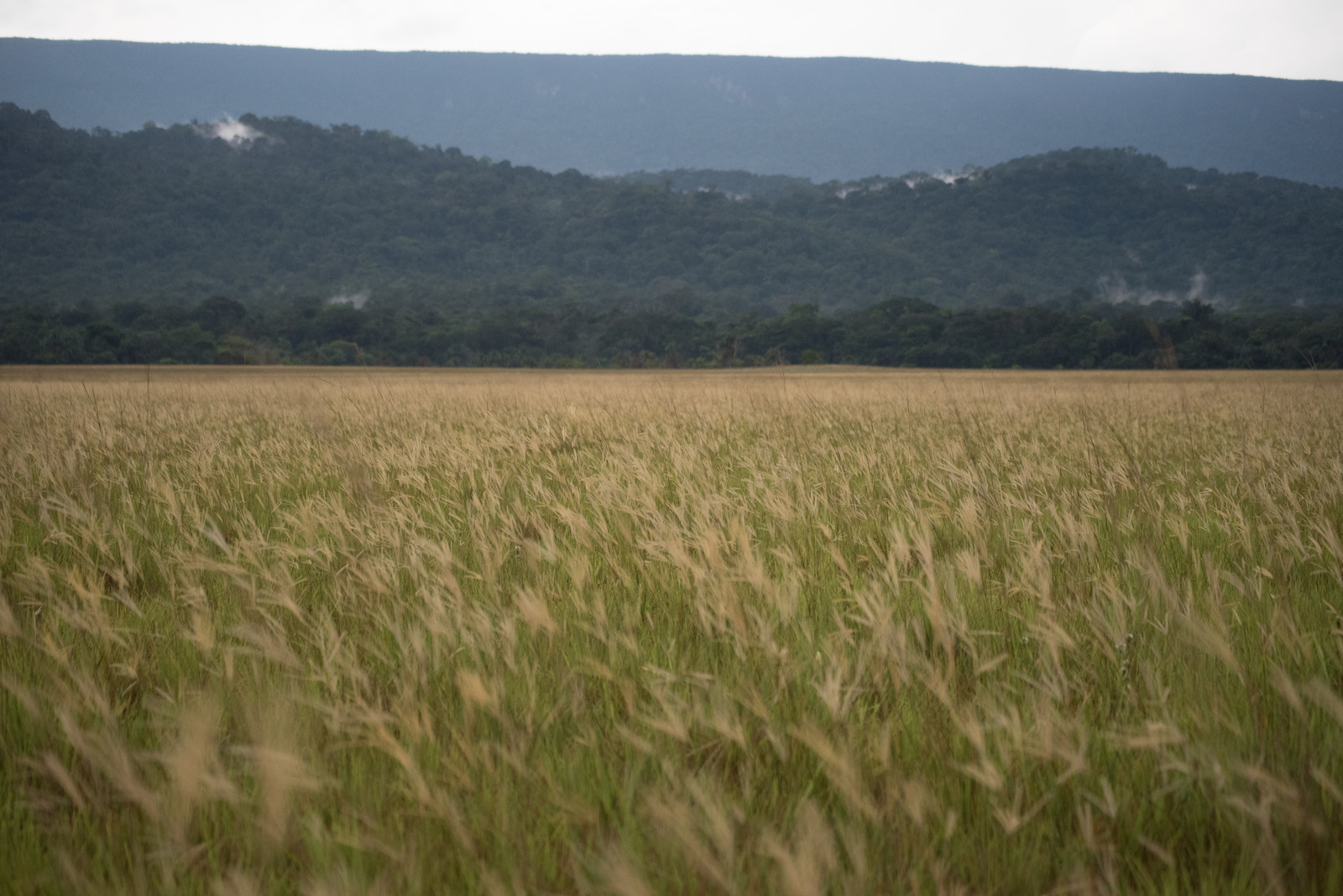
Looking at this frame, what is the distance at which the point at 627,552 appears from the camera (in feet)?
8.67

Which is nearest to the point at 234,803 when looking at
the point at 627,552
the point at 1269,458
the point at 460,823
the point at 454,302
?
the point at 460,823

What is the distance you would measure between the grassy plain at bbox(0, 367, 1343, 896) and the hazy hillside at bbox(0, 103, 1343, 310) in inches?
4473

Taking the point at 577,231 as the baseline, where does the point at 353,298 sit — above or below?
below

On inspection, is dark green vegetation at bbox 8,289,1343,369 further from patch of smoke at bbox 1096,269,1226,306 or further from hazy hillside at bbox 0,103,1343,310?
patch of smoke at bbox 1096,269,1226,306

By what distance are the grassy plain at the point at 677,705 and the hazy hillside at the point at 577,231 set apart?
4473 inches

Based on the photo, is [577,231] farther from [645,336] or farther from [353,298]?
[645,336]

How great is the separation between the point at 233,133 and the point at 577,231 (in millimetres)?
87334

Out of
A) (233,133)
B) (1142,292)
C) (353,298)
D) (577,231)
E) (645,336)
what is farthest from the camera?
(233,133)

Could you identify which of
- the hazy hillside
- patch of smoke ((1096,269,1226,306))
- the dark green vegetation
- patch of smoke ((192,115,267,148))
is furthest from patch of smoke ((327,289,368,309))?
patch of smoke ((1096,269,1226,306))

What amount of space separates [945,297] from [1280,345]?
306 feet

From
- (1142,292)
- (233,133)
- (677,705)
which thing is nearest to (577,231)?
(233,133)

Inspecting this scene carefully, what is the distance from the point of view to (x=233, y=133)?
171125mm

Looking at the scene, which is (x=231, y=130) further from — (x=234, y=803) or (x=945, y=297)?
(x=234, y=803)

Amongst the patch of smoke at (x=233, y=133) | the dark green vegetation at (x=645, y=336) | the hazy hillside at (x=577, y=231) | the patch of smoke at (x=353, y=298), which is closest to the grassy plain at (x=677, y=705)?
the dark green vegetation at (x=645, y=336)
